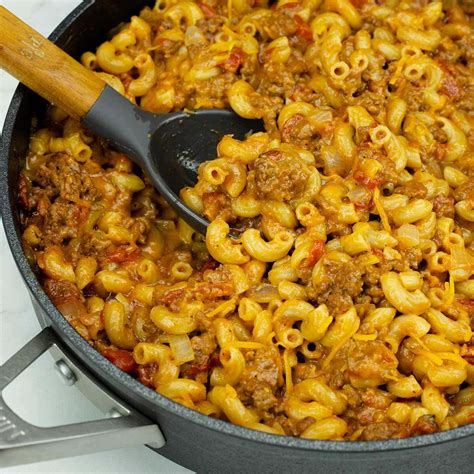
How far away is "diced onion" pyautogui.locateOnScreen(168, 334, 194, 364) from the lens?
8.27 feet

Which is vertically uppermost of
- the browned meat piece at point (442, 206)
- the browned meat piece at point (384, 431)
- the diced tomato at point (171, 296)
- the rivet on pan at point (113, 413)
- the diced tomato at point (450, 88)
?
the diced tomato at point (171, 296)

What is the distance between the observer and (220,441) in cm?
227

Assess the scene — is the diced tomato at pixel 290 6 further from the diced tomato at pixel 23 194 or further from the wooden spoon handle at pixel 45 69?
the diced tomato at pixel 23 194

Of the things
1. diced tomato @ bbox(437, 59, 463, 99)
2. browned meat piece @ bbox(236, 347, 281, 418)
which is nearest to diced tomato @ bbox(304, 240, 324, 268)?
browned meat piece @ bbox(236, 347, 281, 418)

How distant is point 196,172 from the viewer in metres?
2.92

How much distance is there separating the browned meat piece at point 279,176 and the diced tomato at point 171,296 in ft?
1.22

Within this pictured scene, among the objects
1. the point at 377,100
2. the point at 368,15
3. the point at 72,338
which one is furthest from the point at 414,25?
the point at 72,338

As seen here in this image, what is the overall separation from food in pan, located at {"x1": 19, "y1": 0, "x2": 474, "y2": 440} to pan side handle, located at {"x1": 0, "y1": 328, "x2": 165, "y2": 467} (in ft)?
0.43

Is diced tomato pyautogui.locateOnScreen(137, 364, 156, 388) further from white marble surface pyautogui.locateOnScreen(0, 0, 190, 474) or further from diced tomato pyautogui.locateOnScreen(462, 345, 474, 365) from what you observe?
diced tomato pyautogui.locateOnScreen(462, 345, 474, 365)

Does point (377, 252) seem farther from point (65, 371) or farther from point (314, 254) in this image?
point (65, 371)

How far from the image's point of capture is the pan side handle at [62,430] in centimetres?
219

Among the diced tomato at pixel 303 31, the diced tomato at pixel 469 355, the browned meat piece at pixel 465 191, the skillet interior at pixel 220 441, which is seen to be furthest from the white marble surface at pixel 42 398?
the diced tomato at pixel 303 31

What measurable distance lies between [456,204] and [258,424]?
92 cm

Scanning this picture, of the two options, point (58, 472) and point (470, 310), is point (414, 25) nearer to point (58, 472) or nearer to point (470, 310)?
point (470, 310)
